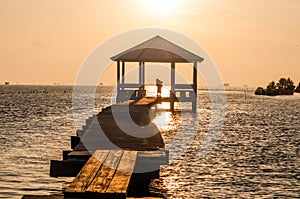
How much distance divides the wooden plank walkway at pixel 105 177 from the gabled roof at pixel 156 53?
3065 cm

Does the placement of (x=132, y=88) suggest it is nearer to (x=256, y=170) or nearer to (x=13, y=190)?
(x=256, y=170)

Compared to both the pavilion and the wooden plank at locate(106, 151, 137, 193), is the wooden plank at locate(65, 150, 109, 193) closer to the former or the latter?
the wooden plank at locate(106, 151, 137, 193)

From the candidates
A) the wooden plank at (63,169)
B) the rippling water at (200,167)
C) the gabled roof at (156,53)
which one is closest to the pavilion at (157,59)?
the gabled roof at (156,53)

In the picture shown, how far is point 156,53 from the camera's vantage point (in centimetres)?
4181

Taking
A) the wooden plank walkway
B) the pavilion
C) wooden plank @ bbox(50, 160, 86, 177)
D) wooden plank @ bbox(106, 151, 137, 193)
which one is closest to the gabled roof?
the pavilion

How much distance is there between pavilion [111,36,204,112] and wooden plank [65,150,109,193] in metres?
28.3

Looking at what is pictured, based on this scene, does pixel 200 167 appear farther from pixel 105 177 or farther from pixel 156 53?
pixel 156 53

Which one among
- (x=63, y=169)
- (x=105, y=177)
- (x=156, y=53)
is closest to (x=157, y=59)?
(x=156, y=53)

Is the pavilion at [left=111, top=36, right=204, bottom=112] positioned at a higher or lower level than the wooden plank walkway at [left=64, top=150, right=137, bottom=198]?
higher

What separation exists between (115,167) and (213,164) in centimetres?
1438

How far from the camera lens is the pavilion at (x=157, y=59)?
133ft

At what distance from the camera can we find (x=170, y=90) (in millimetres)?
42906

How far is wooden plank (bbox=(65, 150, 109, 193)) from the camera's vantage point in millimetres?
7650

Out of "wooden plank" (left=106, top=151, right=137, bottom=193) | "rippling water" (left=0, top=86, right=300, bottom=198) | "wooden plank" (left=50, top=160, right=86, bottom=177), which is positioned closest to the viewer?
"wooden plank" (left=106, top=151, right=137, bottom=193)
